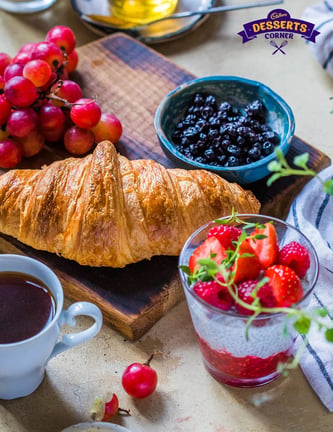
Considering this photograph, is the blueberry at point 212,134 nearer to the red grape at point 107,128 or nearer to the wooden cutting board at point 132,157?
the wooden cutting board at point 132,157

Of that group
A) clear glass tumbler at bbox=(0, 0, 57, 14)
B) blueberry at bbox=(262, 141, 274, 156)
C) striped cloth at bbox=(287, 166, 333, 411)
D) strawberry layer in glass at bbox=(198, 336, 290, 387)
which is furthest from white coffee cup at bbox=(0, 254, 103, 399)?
clear glass tumbler at bbox=(0, 0, 57, 14)

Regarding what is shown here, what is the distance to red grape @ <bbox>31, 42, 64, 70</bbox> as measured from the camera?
2037 millimetres

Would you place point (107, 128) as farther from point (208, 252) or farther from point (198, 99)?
point (208, 252)

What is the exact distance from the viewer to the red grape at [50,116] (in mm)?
1942

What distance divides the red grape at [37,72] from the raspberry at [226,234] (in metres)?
0.77

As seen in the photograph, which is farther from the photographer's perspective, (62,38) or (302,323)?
(62,38)

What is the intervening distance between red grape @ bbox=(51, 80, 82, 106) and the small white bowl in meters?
0.96

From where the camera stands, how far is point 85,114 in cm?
192

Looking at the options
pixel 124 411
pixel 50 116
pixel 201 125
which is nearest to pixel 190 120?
pixel 201 125

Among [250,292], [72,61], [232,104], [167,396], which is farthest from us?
[72,61]

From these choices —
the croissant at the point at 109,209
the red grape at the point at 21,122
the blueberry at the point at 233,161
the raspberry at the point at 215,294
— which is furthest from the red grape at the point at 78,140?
the raspberry at the point at 215,294

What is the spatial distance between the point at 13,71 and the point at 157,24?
762mm

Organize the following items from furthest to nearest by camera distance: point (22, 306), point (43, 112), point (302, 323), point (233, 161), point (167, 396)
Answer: point (43, 112) → point (233, 161) → point (167, 396) → point (22, 306) → point (302, 323)

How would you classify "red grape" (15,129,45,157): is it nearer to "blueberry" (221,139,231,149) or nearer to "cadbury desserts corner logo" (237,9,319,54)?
"blueberry" (221,139,231,149)
